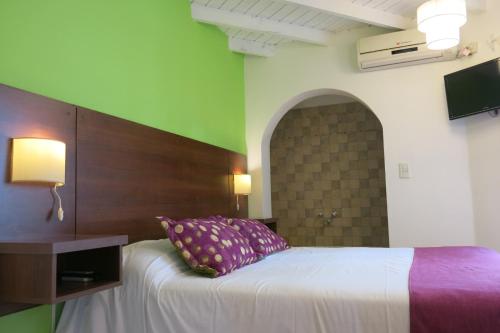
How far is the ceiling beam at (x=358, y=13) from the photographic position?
3117 mm

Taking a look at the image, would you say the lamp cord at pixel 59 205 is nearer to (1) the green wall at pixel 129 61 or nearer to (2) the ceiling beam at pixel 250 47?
(1) the green wall at pixel 129 61

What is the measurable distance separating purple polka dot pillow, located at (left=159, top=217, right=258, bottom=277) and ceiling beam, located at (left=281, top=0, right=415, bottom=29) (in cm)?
182

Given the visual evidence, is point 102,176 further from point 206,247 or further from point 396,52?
point 396,52

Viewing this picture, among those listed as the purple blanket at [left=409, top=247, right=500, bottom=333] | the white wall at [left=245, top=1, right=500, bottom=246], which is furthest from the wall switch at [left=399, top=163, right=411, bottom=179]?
the purple blanket at [left=409, top=247, right=500, bottom=333]

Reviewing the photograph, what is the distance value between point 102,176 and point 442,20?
217 cm

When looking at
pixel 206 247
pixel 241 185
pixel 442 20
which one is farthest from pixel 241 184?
pixel 442 20

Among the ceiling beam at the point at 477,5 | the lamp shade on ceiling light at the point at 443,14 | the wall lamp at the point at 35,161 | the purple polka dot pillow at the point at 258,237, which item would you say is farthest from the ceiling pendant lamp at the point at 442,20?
the wall lamp at the point at 35,161

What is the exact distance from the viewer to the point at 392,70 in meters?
3.71

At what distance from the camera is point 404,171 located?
3.63m

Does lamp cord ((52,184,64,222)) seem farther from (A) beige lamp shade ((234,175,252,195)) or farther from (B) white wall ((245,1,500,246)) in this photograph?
(B) white wall ((245,1,500,246))

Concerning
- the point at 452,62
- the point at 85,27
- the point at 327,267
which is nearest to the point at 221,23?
the point at 85,27

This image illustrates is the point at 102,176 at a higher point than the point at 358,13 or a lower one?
lower

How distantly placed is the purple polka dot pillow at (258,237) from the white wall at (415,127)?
1355mm

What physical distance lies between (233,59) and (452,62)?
6.25 feet
